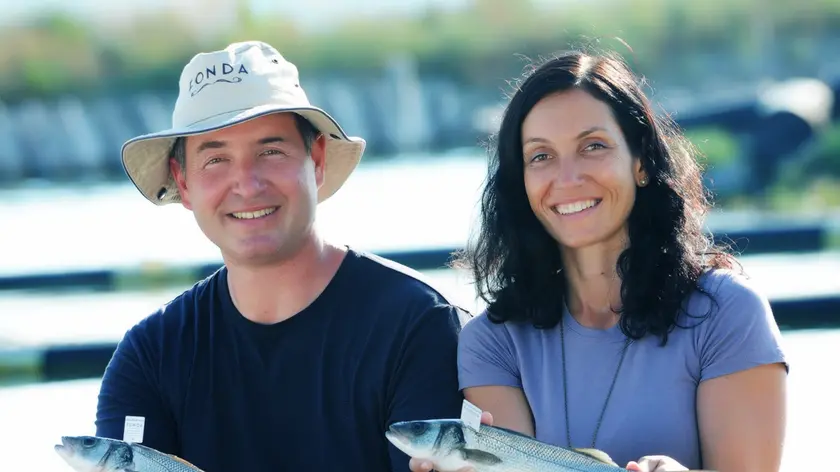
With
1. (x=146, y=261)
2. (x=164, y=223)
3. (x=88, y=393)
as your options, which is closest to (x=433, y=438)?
(x=88, y=393)

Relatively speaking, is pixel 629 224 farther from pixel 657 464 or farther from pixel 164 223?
pixel 164 223

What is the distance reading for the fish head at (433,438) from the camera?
2170 millimetres

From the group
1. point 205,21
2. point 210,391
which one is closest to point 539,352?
point 210,391

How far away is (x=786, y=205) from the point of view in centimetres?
1002

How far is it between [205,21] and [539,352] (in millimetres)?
23879

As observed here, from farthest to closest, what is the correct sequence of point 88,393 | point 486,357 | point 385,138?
point 385,138 < point 88,393 < point 486,357

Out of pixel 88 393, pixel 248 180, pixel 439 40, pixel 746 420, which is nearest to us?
pixel 746 420

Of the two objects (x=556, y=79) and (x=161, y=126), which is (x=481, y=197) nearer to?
(x=556, y=79)

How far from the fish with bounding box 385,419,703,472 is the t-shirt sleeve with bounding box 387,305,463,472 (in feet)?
1.37

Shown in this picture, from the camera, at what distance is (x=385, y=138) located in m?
21.7

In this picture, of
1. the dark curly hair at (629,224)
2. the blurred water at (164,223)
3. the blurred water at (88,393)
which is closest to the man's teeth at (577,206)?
the dark curly hair at (629,224)

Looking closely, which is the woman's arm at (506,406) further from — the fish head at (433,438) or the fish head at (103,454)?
the fish head at (103,454)

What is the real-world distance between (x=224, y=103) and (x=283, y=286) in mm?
438

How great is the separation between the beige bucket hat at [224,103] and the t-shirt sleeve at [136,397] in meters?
0.41
